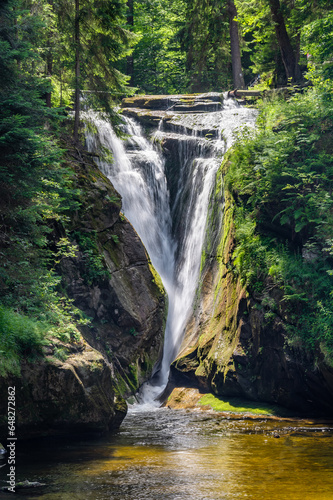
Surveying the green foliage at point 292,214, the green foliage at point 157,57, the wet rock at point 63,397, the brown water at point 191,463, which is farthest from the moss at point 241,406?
the green foliage at point 157,57

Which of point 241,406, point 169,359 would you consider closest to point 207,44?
point 169,359

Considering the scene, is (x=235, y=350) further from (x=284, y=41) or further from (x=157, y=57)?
(x=157, y=57)

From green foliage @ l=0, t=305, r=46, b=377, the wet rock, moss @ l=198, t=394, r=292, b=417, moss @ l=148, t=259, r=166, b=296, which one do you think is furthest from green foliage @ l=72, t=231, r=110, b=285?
green foliage @ l=0, t=305, r=46, b=377

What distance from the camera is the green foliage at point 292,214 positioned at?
37.7 feet

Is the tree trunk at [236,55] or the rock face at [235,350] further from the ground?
the tree trunk at [236,55]

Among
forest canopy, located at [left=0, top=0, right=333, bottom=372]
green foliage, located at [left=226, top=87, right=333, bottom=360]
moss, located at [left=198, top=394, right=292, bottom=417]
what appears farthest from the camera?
moss, located at [left=198, top=394, right=292, bottom=417]

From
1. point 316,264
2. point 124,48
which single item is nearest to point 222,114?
point 124,48

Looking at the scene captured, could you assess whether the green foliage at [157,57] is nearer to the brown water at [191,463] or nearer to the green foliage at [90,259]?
the green foliage at [90,259]

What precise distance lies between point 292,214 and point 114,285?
5339 mm

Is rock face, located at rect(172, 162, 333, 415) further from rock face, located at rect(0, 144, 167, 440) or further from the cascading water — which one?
rock face, located at rect(0, 144, 167, 440)

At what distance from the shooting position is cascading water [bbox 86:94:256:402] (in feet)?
56.4

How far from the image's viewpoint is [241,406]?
12469 mm

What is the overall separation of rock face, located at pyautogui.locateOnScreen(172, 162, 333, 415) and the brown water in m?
0.92

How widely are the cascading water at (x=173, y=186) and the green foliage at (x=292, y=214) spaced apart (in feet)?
11.5
